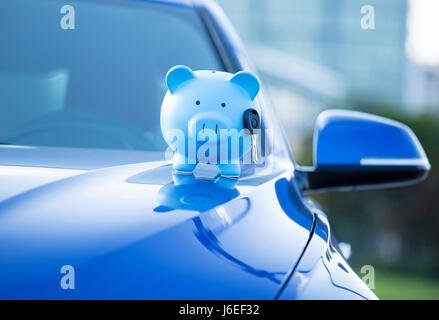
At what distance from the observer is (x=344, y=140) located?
5.64 feet

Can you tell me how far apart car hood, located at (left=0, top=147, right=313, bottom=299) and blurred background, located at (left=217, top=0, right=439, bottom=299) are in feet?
3.74

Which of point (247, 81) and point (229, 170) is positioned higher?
point (247, 81)

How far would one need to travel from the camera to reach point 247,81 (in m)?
1.30

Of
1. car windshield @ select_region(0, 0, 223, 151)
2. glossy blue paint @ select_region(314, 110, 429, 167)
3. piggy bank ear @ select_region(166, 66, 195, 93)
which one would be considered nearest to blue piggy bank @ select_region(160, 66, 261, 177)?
piggy bank ear @ select_region(166, 66, 195, 93)

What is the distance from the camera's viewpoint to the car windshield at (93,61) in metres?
1.94

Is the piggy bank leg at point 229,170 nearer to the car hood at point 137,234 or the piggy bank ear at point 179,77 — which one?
the car hood at point 137,234

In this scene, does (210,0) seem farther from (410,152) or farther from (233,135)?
(233,135)

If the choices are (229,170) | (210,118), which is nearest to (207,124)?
(210,118)

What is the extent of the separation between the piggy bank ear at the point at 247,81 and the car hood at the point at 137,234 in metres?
0.19

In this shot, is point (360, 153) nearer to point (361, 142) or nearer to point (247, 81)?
point (361, 142)

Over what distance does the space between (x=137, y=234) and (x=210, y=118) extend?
327mm

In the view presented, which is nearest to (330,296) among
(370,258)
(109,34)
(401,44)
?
(109,34)

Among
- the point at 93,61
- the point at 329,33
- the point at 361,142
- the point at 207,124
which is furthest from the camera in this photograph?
the point at 329,33

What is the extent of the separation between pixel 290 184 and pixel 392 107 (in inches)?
653
